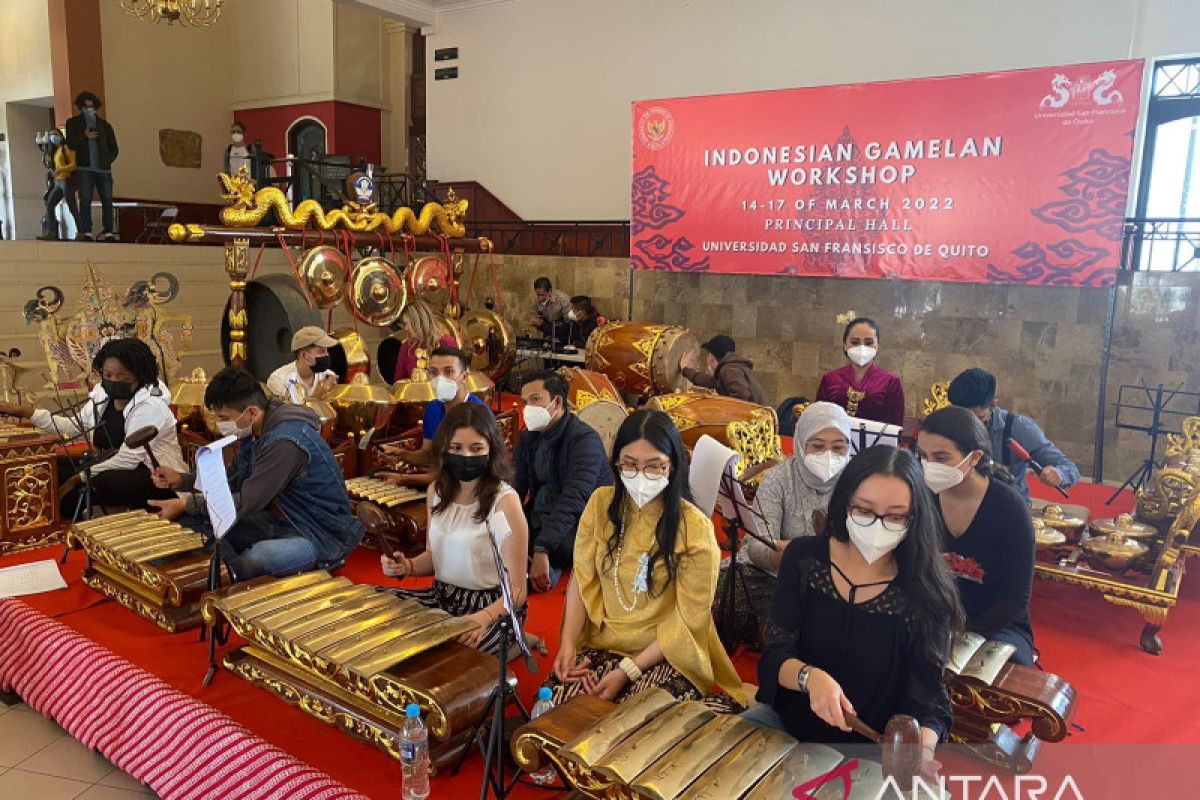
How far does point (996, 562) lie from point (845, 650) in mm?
893

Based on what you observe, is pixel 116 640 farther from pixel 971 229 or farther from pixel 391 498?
pixel 971 229

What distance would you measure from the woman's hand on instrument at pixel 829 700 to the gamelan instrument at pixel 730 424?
235cm

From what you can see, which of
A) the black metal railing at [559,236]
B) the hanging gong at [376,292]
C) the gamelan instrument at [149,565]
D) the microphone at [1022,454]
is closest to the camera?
the gamelan instrument at [149,565]

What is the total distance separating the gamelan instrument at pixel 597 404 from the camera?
4.91m

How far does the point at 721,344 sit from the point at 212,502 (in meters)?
3.96

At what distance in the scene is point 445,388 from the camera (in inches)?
174

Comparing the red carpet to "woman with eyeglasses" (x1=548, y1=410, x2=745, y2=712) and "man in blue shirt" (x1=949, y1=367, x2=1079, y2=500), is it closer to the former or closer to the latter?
"woman with eyeglasses" (x1=548, y1=410, x2=745, y2=712)

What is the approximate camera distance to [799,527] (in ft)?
10.1

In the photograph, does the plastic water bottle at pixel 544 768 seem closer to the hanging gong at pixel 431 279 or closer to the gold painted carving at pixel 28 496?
the gold painted carving at pixel 28 496

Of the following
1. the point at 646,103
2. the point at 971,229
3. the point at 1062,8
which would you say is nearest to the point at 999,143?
the point at 971,229

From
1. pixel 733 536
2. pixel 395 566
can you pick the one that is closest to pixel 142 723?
pixel 395 566

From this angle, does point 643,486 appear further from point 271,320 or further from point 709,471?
point 271,320

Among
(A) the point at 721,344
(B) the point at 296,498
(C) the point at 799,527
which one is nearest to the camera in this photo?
(C) the point at 799,527

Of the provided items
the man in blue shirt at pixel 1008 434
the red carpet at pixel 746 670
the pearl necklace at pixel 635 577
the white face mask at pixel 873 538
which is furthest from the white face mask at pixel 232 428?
the man in blue shirt at pixel 1008 434
